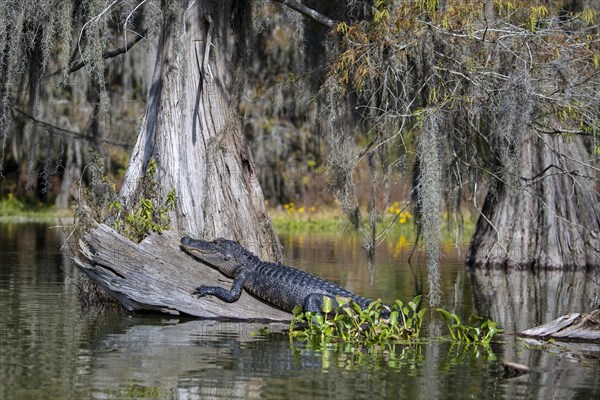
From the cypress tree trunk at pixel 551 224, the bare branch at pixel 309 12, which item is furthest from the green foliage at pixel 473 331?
the cypress tree trunk at pixel 551 224

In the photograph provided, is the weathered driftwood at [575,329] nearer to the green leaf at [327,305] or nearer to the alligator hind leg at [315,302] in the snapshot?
the green leaf at [327,305]

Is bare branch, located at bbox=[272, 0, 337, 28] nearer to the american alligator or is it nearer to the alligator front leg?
the american alligator

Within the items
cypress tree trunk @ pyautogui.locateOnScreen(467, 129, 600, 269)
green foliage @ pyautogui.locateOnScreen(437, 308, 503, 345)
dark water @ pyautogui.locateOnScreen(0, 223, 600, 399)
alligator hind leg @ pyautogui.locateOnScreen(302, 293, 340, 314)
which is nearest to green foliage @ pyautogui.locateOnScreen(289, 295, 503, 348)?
green foliage @ pyautogui.locateOnScreen(437, 308, 503, 345)

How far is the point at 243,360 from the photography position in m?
8.05

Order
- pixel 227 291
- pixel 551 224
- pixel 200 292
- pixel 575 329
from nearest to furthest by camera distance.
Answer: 1. pixel 575 329
2. pixel 200 292
3. pixel 227 291
4. pixel 551 224

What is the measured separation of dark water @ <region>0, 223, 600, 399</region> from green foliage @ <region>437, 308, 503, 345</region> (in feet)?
0.40

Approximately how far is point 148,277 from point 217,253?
835mm

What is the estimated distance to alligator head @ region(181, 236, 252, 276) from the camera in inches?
424

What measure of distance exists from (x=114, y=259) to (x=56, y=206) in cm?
1823

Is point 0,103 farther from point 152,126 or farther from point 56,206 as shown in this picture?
point 56,206

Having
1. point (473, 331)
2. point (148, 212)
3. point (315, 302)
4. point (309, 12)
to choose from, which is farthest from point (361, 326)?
point (309, 12)

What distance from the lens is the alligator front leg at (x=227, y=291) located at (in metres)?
10.5

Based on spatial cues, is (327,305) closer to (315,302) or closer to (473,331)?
(315,302)

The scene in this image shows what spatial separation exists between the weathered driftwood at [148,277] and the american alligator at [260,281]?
126 millimetres
